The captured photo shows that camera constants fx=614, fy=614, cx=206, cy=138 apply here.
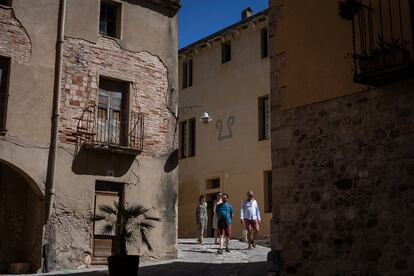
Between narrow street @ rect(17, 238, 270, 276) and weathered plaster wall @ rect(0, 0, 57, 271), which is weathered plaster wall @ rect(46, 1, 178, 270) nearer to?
weathered plaster wall @ rect(0, 0, 57, 271)

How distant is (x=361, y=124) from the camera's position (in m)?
9.20

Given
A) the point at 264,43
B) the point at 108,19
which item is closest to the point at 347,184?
the point at 108,19

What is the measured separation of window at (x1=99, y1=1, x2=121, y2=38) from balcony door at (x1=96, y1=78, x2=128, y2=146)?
1358 mm

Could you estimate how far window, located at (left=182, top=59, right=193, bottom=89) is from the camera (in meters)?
27.5

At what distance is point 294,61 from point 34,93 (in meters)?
6.82

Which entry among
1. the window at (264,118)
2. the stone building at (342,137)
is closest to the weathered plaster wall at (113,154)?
the stone building at (342,137)

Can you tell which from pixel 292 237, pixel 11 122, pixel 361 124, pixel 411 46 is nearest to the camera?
pixel 411 46

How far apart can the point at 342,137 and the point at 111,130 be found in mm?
7911

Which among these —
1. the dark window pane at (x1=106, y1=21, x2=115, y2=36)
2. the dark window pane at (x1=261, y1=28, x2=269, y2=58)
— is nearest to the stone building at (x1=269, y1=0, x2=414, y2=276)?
the dark window pane at (x1=106, y1=21, x2=115, y2=36)

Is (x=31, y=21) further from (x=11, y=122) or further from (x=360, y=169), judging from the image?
(x=360, y=169)

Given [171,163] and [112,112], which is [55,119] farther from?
[171,163]

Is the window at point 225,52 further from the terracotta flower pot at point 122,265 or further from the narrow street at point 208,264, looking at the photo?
the terracotta flower pot at point 122,265

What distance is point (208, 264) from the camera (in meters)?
14.0

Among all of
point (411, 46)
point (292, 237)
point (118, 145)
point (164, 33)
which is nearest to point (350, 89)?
point (411, 46)
